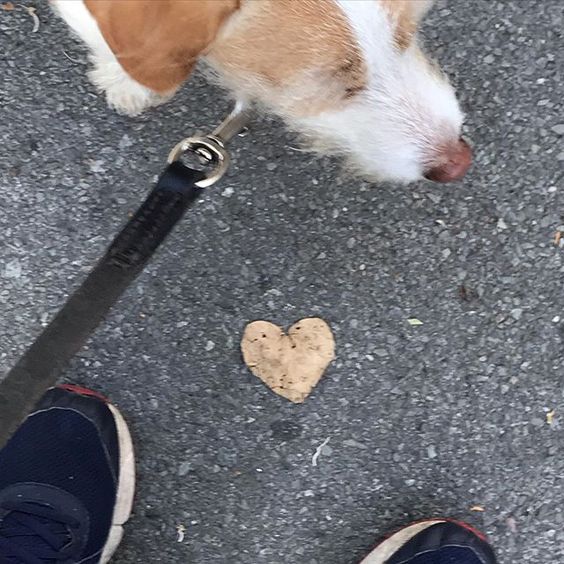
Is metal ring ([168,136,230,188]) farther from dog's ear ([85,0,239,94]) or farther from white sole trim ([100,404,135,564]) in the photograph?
white sole trim ([100,404,135,564])

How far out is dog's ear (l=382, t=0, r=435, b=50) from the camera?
139 centimetres

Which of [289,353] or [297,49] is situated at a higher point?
[297,49]

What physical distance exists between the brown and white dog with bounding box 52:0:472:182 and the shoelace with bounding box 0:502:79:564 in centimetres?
114

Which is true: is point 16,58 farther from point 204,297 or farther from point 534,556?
point 534,556

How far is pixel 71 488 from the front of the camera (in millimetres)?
2010

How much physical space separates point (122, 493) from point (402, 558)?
0.74 metres

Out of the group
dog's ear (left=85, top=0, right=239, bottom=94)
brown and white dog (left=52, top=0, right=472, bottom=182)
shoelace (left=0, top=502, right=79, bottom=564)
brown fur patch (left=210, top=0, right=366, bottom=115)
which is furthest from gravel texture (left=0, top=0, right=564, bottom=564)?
dog's ear (left=85, top=0, right=239, bottom=94)

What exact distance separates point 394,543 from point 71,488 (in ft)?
2.78

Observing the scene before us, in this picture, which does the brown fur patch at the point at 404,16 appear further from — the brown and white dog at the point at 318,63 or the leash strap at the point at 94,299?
the leash strap at the point at 94,299

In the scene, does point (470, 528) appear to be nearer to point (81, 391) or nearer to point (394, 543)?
point (394, 543)

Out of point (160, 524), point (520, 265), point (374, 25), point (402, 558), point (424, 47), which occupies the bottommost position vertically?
point (160, 524)

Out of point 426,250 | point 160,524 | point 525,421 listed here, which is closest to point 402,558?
point 525,421

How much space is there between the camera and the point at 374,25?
1382mm

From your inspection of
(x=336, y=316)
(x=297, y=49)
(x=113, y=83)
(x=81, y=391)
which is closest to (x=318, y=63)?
(x=297, y=49)
